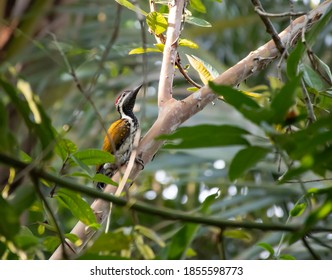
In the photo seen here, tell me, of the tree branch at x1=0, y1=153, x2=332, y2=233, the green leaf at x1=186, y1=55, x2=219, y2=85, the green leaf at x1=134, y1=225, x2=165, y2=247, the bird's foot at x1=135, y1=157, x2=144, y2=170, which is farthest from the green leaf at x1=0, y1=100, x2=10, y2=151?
the green leaf at x1=186, y1=55, x2=219, y2=85

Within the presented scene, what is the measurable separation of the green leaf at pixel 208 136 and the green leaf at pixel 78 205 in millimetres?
500

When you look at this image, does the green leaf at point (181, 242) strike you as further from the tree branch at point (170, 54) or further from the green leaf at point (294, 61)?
the tree branch at point (170, 54)

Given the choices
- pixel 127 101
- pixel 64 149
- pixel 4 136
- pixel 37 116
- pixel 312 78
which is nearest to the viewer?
pixel 4 136

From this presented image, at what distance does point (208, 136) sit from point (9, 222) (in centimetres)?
28

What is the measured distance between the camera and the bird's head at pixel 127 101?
9.96 feet

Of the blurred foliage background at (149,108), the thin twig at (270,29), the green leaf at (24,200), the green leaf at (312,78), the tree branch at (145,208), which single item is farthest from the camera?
the blurred foliage background at (149,108)

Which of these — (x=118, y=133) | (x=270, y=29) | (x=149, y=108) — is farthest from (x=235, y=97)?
(x=149, y=108)

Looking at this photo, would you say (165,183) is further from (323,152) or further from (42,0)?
(323,152)

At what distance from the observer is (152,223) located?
394cm

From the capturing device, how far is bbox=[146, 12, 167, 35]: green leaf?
1.65 meters

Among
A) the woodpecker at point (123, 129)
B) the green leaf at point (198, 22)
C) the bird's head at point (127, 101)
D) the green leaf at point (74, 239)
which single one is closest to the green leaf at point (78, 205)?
the green leaf at point (74, 239)

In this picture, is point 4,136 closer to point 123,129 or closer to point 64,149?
point 64,149

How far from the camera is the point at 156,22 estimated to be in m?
1.69

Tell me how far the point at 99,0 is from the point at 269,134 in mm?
2750
